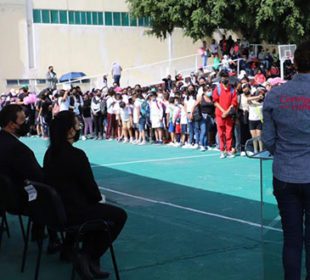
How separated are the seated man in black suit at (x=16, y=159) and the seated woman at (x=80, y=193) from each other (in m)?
0.42

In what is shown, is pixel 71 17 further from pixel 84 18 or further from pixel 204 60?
pixel 204 60

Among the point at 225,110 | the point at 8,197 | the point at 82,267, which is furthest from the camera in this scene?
the point at 225,110

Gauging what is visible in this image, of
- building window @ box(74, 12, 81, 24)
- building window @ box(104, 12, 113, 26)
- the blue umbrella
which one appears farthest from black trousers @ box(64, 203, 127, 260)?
building window @ box(104, 12, 113, 26)

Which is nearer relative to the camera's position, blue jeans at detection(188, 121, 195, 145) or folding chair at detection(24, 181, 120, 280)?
folding chair at detection(24, 181, 120, 280)

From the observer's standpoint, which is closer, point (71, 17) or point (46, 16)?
point (46, 16)

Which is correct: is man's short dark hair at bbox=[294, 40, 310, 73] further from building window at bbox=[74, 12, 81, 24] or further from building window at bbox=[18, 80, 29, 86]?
building window at bbox=[74, 12, 81, 24]

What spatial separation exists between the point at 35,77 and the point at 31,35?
2526 millimetres

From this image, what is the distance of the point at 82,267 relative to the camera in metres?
4.91

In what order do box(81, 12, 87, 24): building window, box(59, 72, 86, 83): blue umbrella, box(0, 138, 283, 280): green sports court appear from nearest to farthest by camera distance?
box(0, 138, 283, 280): green sports court, box(59, 72, 86, 83): blue umbrella, box(81, 12, 87, 24): building window

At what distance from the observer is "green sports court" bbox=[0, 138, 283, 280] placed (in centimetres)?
524

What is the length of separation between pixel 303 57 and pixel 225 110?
949cm

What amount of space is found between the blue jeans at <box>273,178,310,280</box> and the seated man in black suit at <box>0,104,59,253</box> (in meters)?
2.42

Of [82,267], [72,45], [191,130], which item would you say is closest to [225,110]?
[191,130]

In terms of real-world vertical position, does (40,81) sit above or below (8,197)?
below
